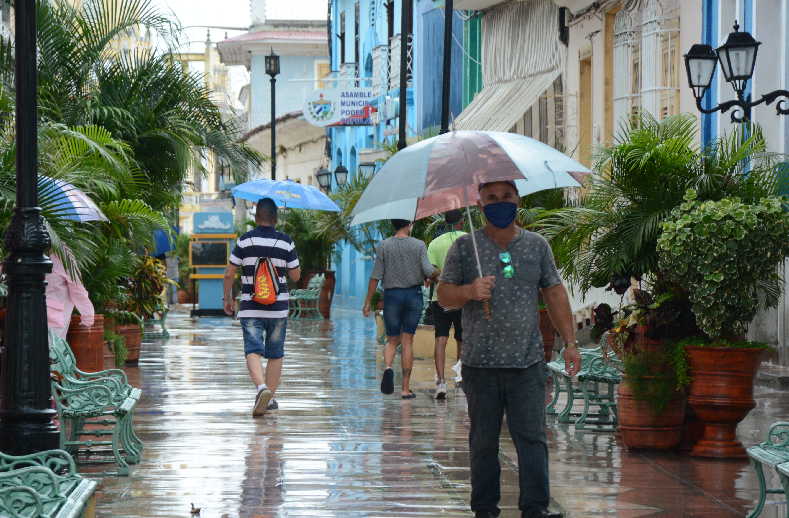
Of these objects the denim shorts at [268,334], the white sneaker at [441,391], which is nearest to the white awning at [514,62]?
the white sneaker at [441,391]

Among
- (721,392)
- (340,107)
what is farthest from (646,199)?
(340,107)

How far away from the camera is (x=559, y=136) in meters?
23.9

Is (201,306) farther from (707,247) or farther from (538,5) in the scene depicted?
(707,247)

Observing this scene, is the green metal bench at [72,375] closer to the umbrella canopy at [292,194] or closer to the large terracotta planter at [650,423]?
the large terracotta planter at [650,423]

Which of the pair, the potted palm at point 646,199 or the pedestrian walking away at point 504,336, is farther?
the potted palm at point 646,199

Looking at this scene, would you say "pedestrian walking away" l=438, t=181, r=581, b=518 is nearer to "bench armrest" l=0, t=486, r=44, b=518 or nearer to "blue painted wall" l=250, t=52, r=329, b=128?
"bench armrest" l=0, t=486, r=44, b=518

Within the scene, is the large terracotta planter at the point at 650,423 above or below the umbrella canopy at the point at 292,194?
below

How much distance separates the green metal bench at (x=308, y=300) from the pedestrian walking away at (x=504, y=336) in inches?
975

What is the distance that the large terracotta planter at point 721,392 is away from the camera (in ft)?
31.7

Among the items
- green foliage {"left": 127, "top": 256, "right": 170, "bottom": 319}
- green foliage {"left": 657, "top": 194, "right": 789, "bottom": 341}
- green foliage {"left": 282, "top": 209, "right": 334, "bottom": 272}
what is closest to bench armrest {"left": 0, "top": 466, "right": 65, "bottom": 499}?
green foliage {"left": 657, "top": 194, "right": 789, "bottom": 341}

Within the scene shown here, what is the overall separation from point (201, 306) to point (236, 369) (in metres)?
16.8

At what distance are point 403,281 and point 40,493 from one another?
830cm

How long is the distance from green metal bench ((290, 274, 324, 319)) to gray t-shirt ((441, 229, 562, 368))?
24.8 meters

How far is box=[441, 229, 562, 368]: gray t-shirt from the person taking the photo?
7000 millimetres
